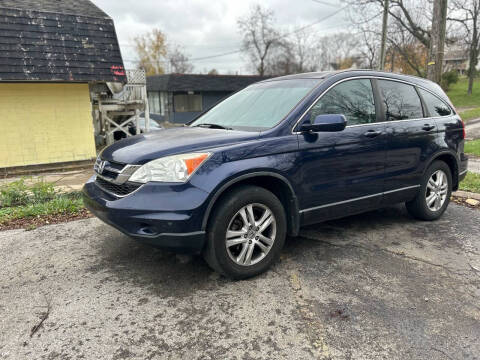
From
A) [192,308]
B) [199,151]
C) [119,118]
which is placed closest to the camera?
[192,308]

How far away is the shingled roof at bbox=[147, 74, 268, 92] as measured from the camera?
28.5 metres

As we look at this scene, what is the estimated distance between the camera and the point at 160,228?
2.94 meters

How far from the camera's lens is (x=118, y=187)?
3240mm

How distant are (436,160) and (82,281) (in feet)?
14.5

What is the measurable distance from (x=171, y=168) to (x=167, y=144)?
1.11 ft

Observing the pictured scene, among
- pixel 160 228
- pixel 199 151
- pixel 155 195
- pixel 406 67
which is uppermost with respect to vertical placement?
pixel 406 67

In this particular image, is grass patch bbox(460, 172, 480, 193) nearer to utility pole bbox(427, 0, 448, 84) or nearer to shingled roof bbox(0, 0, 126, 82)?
utility pole bbox(427, 0, 448, 84)

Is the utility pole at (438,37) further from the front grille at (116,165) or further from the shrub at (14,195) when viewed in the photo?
the shrub at (14,195)

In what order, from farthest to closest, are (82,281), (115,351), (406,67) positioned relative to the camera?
(406,67)
(82,281)
(115,351)

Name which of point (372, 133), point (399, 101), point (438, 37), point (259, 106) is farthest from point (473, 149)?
point (259, 106)

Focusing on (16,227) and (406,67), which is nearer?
(16,227)

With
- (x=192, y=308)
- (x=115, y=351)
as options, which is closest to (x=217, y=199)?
(x=192, y=308)

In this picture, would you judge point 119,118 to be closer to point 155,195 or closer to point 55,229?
point 55,229

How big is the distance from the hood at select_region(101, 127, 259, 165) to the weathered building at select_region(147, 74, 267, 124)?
26048 millimetres
